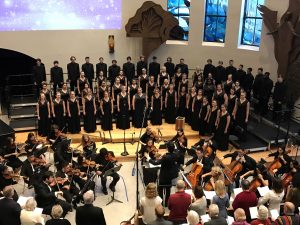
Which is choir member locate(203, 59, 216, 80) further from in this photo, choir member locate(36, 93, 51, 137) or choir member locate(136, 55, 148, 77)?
choir member locate(36, 93, 51, 137)

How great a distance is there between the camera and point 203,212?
602 cm

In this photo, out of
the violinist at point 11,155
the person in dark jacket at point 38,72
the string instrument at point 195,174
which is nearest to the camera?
the string instrument at point 195,174

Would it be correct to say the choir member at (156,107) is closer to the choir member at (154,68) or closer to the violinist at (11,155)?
the choir member at (154,68)

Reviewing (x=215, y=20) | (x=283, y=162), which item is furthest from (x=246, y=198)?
(x=215, y=20)

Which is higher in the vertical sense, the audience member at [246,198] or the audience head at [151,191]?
the audience head at [151,191]

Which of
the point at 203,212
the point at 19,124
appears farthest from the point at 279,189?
the point at 19,124

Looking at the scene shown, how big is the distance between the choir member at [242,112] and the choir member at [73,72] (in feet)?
18.1

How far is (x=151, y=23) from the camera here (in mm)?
13898

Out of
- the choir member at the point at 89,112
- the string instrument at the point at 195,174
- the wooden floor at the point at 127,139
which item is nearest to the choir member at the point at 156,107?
the wooden floor at the point at 127,139

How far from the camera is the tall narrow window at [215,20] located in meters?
14.8

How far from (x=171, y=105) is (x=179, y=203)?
6.31 meters

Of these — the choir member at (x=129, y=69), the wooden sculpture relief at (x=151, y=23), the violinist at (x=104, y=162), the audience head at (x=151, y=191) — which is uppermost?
the wooden sculpture relief at (x=151, y=23)

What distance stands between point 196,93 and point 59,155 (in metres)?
4.76

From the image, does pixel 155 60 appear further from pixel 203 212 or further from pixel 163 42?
pixel 203 212
